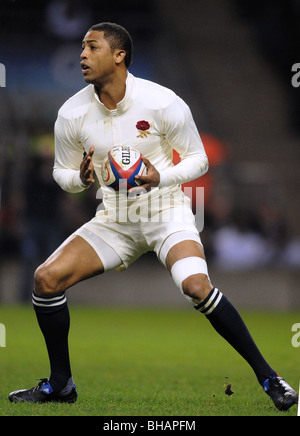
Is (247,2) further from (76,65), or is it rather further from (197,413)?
(197,413)

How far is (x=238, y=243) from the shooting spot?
1385 cm

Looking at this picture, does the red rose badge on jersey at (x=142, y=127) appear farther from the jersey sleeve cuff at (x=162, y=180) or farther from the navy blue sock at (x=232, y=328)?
the navy blue sock at (x=232, y=328)

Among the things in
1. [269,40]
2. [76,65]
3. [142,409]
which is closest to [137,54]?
[76,65]

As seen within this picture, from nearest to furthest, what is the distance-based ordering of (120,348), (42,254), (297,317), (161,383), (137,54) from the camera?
(161,383) → (120,348) → (297,317) → (42,254) → (137,54)

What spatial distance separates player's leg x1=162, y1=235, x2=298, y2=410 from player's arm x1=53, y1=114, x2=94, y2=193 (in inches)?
33.3

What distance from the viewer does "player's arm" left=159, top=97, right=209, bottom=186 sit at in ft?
17.9

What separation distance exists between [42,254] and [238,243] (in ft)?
11.2

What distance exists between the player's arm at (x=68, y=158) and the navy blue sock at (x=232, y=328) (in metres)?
1.16

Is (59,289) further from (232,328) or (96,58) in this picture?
(96,58)

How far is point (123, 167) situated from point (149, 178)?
183mm

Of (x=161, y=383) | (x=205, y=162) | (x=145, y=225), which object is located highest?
(x=205, y=162)

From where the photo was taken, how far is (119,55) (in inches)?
220

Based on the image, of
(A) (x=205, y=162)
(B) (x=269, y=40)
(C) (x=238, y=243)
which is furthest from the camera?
(B) (x=269, y=40)

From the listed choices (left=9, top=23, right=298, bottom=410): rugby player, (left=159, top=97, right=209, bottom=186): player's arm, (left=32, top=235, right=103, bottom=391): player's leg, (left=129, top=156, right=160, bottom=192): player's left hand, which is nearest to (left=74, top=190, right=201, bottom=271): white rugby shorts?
(left=9, top=23, right=298, bottom=410): rugby player
